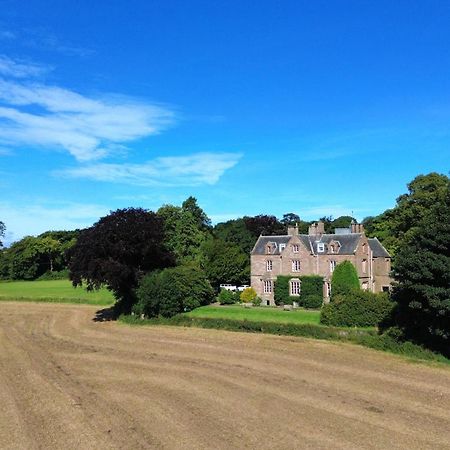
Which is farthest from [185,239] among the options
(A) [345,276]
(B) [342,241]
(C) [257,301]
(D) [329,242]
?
(A) [345,276]

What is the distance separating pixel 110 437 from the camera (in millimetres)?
14445

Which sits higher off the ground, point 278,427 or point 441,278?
point 441,278

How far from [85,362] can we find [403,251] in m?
19.1

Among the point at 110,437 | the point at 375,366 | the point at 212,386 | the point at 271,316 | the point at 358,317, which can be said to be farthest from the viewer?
the point at 271,316

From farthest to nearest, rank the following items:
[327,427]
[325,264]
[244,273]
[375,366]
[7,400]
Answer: [244,273] < [325,264] < [375,366] < [7,400] < [327,427]

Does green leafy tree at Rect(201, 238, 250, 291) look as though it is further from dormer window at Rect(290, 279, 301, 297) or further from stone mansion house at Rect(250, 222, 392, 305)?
dormer window at Rect(290, 279, 301, 297)

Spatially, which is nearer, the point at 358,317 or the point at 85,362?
the point at 85,362

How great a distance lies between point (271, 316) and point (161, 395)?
20.8 meters

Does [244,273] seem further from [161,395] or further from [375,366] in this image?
[161,395]

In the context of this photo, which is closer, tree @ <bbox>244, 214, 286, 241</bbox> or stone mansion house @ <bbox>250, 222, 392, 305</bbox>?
stone mansion house @ <bbox>250, 222, 392, 305</bbox>

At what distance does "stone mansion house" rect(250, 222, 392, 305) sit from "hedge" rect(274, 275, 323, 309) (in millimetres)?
543

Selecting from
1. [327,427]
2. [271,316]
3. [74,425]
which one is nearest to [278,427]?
[327,427]

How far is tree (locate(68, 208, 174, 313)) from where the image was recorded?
41812 millimetres

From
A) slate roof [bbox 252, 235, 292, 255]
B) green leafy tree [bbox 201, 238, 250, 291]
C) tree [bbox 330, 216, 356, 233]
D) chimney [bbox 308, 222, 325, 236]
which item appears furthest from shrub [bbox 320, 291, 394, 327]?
tree [bbox 330, 216, 356, 233]
